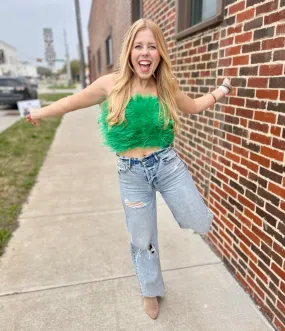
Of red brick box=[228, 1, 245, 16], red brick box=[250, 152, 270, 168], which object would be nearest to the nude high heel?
red brick box=[250, 152, 270, 168]

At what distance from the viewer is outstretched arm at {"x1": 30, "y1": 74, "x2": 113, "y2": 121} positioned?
6.31 feet

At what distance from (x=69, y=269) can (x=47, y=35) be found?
1887 cm

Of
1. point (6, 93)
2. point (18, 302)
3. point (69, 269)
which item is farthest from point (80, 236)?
point (6, 93)

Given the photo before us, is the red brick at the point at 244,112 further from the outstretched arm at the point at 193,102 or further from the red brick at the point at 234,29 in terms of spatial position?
the red brick at the point at 234,29

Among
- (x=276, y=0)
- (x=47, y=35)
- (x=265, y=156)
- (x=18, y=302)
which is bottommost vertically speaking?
(x=18, y=302)

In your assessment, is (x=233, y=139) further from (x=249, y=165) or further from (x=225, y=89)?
(x=225, y=89)

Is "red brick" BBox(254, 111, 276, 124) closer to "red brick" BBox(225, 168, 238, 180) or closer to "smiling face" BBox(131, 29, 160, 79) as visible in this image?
"red brick" BBox(225, 168, 238, 180)

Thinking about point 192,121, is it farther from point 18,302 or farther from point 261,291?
point 18,302

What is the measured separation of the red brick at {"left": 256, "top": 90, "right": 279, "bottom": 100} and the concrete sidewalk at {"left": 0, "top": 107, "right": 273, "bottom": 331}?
150 cm

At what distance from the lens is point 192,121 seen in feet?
11.6

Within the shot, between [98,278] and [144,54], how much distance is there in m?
1.83

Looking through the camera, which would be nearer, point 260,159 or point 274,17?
point 274,17

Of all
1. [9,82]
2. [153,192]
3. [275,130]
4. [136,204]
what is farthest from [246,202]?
[9,82]

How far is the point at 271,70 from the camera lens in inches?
77.6
